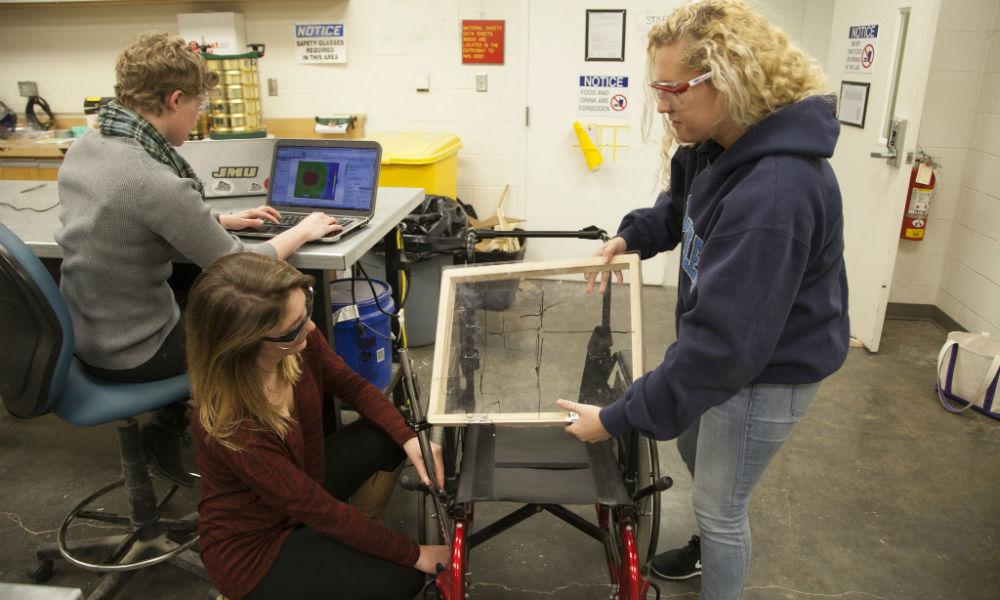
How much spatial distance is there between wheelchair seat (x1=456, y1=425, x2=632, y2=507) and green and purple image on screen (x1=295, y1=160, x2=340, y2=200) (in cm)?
80

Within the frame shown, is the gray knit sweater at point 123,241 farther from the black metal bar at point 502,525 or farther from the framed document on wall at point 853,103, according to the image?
the framed document on wall at point 853,103

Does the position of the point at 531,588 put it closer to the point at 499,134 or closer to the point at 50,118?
the point at 499,134

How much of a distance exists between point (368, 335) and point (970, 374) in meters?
2.34

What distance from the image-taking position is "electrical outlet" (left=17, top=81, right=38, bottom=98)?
4.24 meters

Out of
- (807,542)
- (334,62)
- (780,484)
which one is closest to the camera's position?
(807,542)

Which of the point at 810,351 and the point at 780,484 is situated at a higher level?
the point at 810,351

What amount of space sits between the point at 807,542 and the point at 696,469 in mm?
886

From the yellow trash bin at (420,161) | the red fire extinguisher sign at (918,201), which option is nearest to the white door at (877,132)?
the red fire extinguisher sign at (918,201)

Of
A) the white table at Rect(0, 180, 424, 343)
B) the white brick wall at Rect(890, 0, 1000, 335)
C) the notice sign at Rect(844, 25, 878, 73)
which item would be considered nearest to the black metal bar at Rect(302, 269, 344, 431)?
the white table at Rect(0, 180, 424, 343)

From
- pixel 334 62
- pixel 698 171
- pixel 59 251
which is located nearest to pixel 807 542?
pixel 698 171

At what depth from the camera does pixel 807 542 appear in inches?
80.3

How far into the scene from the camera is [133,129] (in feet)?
4.99

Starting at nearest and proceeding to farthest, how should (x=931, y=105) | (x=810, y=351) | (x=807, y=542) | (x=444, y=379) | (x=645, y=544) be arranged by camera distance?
1. (x=810, y=351)
2. (x=444, y=379)
3. (x=645, y=544)
4. (x=807, y=542)
5. (x=931, y=105)

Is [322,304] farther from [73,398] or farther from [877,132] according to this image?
[877,132]
